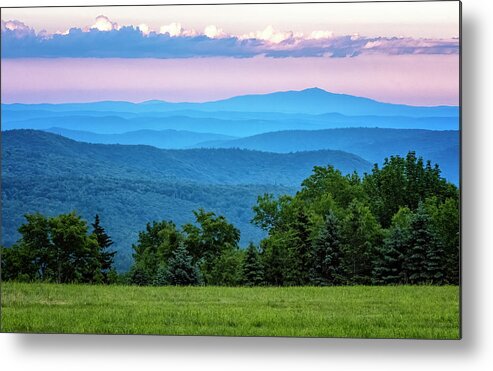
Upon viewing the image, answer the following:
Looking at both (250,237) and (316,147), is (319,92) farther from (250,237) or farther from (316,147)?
(250,237)

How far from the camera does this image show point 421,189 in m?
9.01

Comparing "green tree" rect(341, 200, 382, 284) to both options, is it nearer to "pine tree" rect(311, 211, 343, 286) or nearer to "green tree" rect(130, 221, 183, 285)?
"pine tree" rect(311, 211, 343, 286)

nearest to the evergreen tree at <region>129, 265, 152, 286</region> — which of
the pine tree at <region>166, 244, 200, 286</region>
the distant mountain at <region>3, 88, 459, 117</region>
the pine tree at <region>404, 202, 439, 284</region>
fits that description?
the pine tree at <region>166, 244, 200, 286</region>

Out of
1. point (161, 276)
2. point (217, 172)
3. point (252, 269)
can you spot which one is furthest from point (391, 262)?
point (161, 276)

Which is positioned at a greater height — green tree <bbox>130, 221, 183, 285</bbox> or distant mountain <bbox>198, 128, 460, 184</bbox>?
distant mountain <bbox>198, 128, 460, 184</bbox>

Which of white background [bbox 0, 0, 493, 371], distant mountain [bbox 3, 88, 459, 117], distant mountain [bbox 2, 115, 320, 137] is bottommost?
white background [bbox 0, 0, 493, 371]

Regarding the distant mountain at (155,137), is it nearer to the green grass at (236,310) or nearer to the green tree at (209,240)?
the green tree at (209,240)

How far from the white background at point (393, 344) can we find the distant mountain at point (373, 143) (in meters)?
0.16

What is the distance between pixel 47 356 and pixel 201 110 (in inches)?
90.2

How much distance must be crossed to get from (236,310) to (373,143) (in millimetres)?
1678

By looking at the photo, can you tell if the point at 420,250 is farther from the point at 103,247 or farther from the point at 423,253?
the point at 103,247

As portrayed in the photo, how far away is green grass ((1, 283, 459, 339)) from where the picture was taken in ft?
29.0

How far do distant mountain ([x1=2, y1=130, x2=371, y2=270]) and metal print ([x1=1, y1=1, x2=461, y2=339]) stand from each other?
0.01m

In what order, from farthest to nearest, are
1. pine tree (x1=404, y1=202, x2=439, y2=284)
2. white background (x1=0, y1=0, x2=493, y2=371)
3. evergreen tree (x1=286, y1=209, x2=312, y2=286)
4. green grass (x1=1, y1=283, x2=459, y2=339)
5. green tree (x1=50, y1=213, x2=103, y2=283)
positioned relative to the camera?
green tree (x1=50, y1=213, x2=103, y2=283) → evergreen tree (x1=286, y1=209, x2=312, y2=286) → pine tree (x1=404, y1=202, x2=439, y2=284) → green grass (x1=1, y1=283, x2=459, y2=339) → white background (x1=0, y1=0, x2=493, y2=371)
